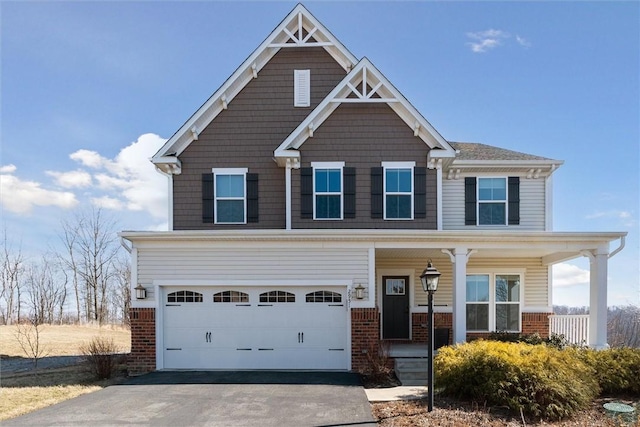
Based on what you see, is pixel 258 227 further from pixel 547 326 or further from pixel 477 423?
pixel 547 326

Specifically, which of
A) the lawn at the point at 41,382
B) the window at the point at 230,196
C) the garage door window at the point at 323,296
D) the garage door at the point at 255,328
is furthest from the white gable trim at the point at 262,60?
the lawn at the point at 41,382

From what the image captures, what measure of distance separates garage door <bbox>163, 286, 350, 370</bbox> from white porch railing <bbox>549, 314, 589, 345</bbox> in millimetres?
7171

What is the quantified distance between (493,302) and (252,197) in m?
8.45

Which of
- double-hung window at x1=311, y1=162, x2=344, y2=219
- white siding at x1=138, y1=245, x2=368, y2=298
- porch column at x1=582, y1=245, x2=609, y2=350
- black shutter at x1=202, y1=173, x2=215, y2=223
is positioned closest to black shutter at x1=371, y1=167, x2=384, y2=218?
double-hung window at x1=311, y1=162, x2=344, y2=219

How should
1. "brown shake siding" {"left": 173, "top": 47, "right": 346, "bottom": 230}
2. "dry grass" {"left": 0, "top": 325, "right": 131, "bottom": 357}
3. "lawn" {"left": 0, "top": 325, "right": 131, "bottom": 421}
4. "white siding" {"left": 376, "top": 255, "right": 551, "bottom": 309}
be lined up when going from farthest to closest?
"dry grass" {"left": 0, "top": 325, "right": 131, "bottom": 357}, "white siding" {"left": 376, "top": 255, "right": 551, "bottom": 309}, "brown shake siding" {"left": 173, "top": 47, "right": 346, "bottom": 230}, "lawn" {"left": 0, "top": 325, "right": 131, "bottom": 421}

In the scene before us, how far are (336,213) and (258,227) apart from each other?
2.42 m

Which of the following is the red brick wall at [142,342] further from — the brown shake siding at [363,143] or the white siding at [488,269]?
the white siding at [488,269]

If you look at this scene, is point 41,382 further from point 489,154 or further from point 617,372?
point 489,154

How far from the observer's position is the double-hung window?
39.4 ft

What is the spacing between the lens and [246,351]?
10875mm

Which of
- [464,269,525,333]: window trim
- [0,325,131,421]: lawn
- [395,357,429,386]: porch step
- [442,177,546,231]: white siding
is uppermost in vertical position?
[442,177,546,231]: white siding

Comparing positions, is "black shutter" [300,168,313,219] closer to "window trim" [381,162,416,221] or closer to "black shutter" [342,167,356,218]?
"black shutter" [342,167,356,218]

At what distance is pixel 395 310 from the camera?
44.3ft

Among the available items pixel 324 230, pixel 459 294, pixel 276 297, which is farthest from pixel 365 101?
pixel 276 297
